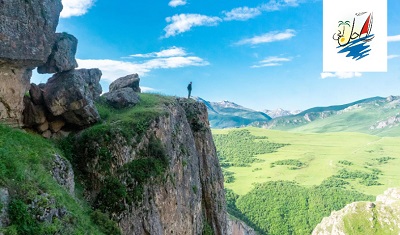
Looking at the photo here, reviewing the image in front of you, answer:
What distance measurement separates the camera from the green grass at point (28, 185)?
37.5 feet

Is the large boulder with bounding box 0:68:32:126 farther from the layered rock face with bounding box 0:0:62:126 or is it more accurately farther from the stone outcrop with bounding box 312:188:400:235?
the stone outcrop with bounding box 312:188:400:235

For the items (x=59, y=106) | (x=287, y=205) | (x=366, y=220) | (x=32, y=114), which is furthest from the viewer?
(x=287, y=205)

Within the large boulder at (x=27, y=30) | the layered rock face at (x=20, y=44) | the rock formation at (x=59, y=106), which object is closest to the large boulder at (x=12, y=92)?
the layered rock face at (x=20, y=44)

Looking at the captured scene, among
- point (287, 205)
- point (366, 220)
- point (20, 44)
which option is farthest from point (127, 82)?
point (287, 205)

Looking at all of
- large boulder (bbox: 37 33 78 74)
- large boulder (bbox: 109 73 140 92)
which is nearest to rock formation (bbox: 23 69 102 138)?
large boulder (bbox: 37 33 78 74)

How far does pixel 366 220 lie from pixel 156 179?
118m

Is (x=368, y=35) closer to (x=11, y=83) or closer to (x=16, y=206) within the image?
(x=11, y=83)

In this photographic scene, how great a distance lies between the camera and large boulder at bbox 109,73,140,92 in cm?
3250

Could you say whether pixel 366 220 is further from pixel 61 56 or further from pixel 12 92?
pixel 12 92

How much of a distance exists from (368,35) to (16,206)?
4114cm

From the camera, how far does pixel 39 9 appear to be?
1861 centimetres

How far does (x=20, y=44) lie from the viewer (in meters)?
17.5

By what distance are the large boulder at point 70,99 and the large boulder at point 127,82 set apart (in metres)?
Result: 10.5

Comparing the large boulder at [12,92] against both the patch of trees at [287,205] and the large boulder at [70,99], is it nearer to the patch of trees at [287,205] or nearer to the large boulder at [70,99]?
the large boulder at [70,99]
